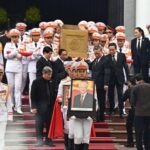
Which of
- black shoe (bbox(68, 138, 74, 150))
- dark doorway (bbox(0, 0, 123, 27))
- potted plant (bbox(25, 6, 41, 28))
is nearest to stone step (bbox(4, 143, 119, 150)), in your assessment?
black shoe (bbox(68, 138, 74, 150))

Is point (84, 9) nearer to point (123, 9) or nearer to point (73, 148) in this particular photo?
point (123, 9)

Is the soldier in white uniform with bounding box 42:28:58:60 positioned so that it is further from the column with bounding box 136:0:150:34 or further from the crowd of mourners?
the column with bounding box 136:0:150:34

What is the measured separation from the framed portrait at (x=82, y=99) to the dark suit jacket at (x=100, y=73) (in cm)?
359

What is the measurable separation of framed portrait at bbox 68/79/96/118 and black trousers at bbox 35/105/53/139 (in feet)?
6.14

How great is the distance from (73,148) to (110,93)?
12.4ft

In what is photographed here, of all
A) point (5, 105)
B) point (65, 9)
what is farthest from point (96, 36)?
point (65, 9)

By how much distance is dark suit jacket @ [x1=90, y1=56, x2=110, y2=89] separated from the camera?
62.8ft

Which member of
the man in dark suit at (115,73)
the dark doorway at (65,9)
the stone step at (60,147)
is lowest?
the stone step at (60,147)

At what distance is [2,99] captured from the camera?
1558cm

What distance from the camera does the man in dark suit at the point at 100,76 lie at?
62.5 feet

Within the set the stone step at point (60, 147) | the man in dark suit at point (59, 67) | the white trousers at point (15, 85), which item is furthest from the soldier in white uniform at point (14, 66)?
the stone step at point (60, 147)

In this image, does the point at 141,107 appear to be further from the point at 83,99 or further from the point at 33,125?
the point at 33,125

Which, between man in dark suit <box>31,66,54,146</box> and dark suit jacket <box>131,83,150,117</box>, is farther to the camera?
man in dark suit <box>31,66,54,146</box>

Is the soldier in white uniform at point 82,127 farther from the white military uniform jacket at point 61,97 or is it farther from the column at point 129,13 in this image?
the column at point 129,13
